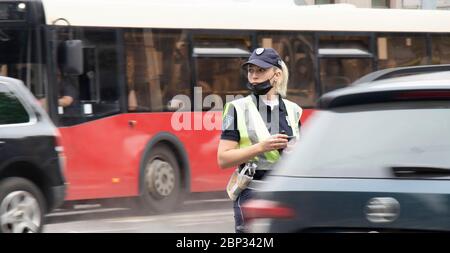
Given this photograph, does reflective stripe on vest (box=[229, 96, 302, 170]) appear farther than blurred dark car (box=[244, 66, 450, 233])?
Yes

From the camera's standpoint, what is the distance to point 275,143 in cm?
562

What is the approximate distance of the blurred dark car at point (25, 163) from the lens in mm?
10281

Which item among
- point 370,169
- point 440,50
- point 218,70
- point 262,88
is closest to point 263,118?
point 262,88

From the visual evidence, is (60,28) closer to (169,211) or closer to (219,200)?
(169,211)

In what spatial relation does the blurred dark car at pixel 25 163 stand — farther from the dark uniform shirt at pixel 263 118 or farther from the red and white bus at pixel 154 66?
the dark uniform shirt at pixel 263 118

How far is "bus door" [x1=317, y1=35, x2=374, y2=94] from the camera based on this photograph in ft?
54.2

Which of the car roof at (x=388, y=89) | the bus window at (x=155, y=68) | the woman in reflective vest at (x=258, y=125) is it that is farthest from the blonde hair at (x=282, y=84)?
the bus window at (x=155, y=68)

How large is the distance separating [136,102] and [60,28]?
1577mm

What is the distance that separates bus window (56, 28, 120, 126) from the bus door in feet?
12.2

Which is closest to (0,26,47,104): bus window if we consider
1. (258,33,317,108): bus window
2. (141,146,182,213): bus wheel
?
(141,146,182,213): bus wheel

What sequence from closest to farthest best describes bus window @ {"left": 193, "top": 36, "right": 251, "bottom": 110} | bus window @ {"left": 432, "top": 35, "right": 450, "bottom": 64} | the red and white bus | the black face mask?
the black face mask < the red and white bus < bus window @ {"left": 193, "top": 36, "right": 251, "bottom": 110} < bus window @ {"left": 432, "top": 35, "right": 450, "bottom": 64}

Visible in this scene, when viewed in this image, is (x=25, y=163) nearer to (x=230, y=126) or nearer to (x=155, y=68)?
(x=155, y=68)

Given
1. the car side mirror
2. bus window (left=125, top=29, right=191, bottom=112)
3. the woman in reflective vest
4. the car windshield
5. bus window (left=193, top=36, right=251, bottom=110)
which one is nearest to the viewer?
the car windshield

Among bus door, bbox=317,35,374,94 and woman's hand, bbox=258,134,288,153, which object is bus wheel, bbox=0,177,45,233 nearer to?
woman's hand, bbox=258,134,288,153
